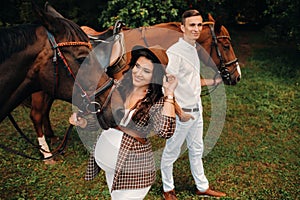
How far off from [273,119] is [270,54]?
18.0 feet

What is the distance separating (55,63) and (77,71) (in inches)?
6.9

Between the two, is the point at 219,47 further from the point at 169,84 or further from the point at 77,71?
the point at 77,71

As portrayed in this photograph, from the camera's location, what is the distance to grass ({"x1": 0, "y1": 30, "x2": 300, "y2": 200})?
14.2 feet

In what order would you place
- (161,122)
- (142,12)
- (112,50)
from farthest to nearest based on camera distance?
(142,12) → (112,50) → (161,122)

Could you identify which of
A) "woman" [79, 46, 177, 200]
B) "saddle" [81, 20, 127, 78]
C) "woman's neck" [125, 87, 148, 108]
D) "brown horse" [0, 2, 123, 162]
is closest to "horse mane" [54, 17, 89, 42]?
"brown horse" [0, 2, 123, 162]

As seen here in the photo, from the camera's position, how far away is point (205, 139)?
5.52 meters

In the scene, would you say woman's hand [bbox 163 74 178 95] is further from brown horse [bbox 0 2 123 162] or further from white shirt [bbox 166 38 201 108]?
white shirt [bbox 166 38 201 108]

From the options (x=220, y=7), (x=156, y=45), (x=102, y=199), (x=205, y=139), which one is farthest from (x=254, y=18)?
(x=102, y=199)

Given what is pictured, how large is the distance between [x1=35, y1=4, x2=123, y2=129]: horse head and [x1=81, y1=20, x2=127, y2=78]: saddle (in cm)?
97

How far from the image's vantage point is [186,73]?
3645 mm

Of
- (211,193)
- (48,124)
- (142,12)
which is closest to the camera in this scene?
(211,193)

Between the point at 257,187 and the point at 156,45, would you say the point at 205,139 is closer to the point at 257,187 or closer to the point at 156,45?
the point at 257,187

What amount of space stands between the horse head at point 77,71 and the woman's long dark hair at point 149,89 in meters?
0.12

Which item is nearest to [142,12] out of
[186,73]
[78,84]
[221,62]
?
[221,62]
